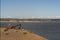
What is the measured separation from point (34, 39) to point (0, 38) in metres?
5.05

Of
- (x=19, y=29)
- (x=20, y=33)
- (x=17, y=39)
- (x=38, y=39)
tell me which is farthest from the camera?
(x=19, y=29)

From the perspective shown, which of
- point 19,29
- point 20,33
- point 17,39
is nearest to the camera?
point 17,39

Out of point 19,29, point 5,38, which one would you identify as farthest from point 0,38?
point 19,29

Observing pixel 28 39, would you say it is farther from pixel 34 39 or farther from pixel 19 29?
pixel 19 29

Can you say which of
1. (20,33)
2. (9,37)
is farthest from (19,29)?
(9,37)

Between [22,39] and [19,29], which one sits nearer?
[22,39]

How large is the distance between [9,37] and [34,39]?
367 centimetres

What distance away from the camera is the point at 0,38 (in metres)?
29.4

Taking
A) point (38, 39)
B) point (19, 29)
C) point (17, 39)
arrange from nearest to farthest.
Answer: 1. point (17, 39)
2. point (38, 39)
3. point (19, 29)

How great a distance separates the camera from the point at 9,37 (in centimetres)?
3084

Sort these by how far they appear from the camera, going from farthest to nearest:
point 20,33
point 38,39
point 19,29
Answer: point 19,29 → point 20,33 → point 38,39

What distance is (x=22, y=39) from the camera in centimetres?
3008

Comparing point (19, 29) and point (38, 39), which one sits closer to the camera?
point (38, 39)

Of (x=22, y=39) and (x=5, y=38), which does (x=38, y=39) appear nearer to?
(x=22, y=39)
